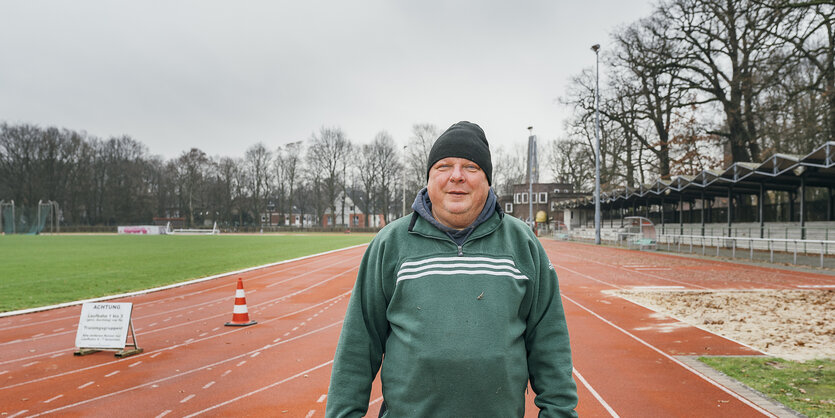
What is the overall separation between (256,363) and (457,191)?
16.9 ft

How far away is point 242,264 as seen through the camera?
64.7ft

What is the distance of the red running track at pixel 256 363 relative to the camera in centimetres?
475

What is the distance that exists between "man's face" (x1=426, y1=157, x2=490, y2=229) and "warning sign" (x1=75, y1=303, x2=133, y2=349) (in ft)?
20.6

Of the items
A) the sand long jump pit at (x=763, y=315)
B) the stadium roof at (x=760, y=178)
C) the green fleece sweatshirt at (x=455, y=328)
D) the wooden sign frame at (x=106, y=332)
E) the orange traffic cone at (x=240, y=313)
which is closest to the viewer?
the green fleece sweatshirt at (x=455, y=328)

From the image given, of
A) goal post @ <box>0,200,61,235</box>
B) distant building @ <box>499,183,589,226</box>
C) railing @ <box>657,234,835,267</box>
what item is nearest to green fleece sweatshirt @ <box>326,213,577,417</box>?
railing @ <box>657,234,835,267</box>

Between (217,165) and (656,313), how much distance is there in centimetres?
7938

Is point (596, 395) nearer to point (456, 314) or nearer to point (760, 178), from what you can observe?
point (456, 314)

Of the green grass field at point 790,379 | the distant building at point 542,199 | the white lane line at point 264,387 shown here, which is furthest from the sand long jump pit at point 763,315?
the distant building at point 542,199

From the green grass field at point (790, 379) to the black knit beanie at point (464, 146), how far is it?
4282mm

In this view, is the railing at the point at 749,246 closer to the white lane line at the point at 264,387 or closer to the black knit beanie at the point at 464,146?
the white lane line at the point at 264,387

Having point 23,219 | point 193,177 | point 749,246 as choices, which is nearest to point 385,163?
point 193,177

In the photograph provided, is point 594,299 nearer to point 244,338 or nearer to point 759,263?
point 244,338

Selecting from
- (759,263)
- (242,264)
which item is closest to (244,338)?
(242,264)

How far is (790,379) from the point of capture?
17.2 feet
